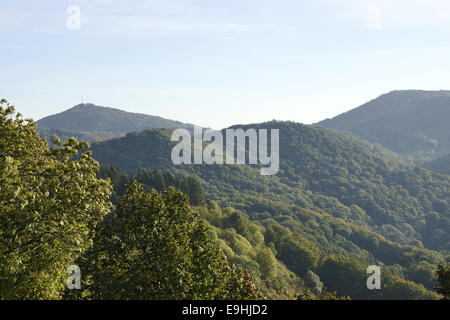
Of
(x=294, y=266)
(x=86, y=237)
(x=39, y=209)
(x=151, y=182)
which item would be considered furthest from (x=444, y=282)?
(x=294, y=266)

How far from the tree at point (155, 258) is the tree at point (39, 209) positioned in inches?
67.4

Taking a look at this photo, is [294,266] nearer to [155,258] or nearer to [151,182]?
[151,182]

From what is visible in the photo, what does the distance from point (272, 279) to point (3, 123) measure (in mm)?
117567

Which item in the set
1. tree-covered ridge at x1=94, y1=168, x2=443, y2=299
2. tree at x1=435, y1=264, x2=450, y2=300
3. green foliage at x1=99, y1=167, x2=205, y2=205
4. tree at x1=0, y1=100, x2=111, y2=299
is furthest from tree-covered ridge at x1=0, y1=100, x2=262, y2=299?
green foliage at x1=99, y1=167, x2=205, y2=205

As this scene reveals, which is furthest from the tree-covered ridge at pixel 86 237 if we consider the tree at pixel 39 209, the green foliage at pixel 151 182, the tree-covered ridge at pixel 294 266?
the green foliage at pixel 151 182

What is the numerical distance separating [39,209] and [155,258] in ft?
23.0

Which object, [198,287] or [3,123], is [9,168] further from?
[198,287]

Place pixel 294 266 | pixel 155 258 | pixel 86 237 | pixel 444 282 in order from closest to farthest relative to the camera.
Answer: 1. pixel 86 237
2. pixel 155 258
3. pixel 444 282
4. pixel 294 266

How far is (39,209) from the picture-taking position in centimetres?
2070

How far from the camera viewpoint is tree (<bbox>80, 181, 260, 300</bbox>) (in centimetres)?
2336

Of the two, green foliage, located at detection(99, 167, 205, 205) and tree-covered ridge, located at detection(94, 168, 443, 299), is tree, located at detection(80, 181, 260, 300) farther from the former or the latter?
green foliage, located at detection(99, 167, 205, 205)

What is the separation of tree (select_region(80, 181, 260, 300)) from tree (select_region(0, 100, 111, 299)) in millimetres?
1711
